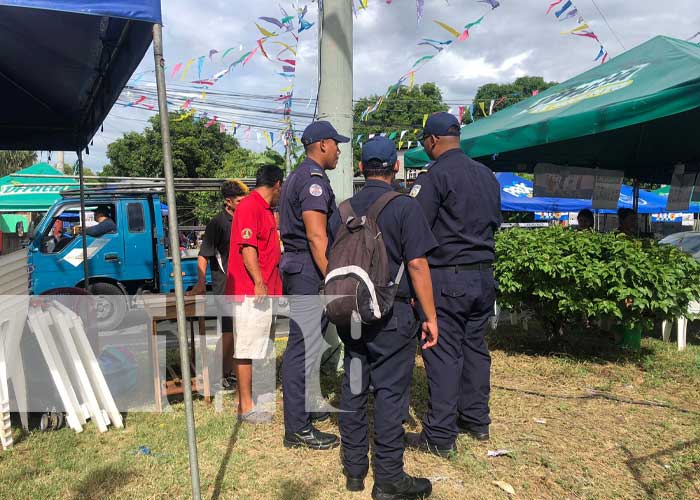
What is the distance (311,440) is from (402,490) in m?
0.82

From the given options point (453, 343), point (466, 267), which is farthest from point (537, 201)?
point (453, 343)

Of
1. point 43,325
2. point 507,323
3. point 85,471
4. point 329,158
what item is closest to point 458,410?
point 329,158

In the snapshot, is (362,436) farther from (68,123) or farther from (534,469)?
(68,123)

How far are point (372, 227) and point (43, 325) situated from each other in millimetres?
2372

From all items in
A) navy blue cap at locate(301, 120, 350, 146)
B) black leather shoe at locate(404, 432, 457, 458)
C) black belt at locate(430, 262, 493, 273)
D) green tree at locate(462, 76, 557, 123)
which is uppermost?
green tree at locate(462, 76, 557, 123)

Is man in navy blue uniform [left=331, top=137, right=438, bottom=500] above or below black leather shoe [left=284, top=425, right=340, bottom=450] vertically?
above

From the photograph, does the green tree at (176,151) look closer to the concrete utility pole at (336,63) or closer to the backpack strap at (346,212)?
the concrete utility pole at (336,63)

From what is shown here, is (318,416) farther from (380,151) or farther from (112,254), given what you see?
(112,254)

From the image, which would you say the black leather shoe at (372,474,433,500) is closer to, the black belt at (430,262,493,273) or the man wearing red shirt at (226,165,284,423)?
the black belt at (430,262,493,273)

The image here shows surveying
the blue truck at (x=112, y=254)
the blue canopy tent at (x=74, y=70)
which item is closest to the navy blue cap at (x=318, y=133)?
the blue canopy tent at (x=74, y=70)

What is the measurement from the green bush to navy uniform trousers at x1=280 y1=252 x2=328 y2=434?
249cm

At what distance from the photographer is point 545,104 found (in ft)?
19.4

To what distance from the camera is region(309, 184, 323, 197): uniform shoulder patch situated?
2986mm

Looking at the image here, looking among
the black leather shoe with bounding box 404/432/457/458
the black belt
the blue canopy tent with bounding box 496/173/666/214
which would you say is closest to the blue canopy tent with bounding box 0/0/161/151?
the black belt
